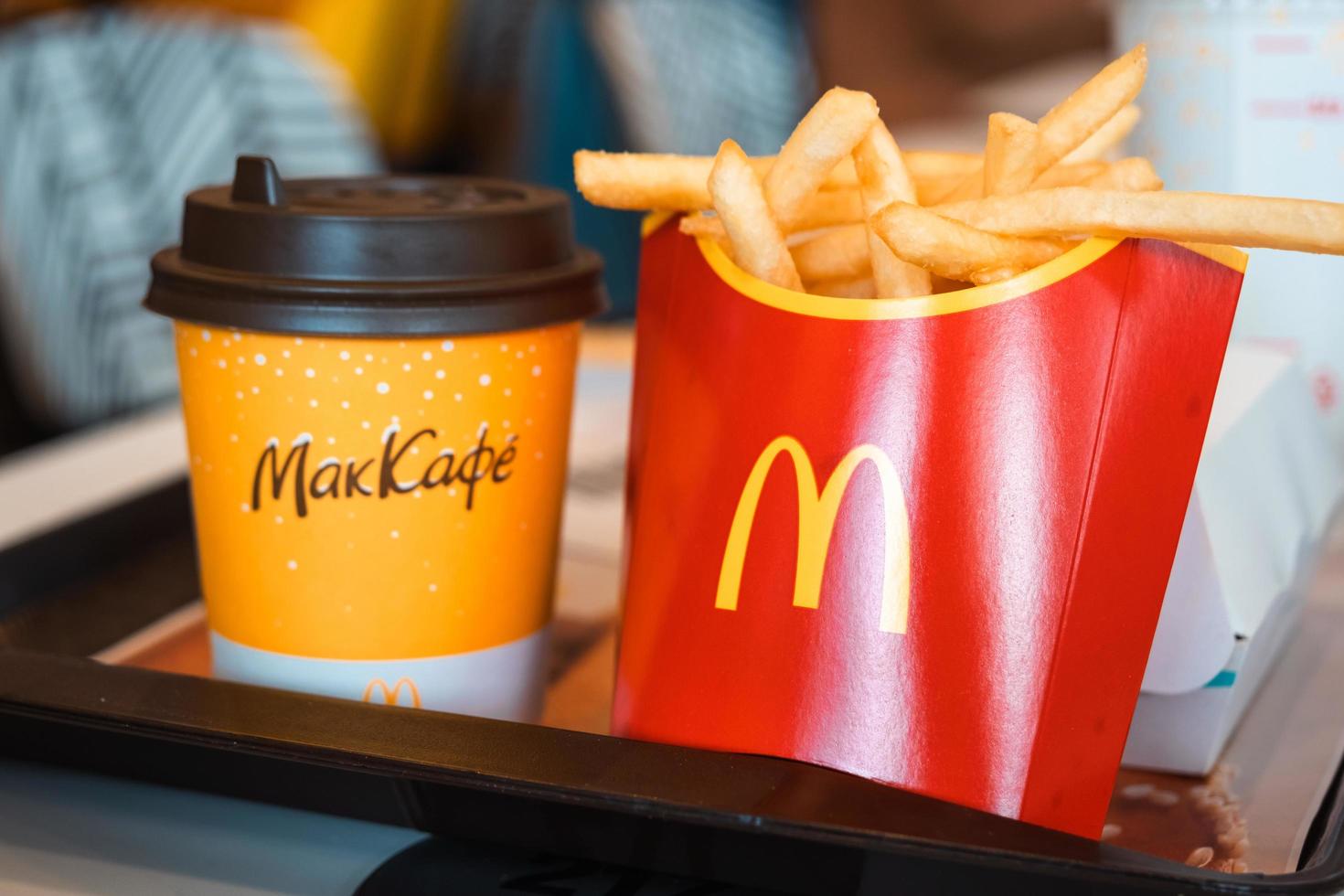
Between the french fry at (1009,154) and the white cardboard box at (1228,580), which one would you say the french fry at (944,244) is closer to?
the french fry at (1009,154)

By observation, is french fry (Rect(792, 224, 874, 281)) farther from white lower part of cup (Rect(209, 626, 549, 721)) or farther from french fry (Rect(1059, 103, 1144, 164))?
white lower part of cup (Rect(209, 626, 549, 721))

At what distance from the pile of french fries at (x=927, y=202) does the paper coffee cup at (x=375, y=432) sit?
0.35 ft

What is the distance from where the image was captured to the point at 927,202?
780mm

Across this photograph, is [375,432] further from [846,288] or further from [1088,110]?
[1088,110]

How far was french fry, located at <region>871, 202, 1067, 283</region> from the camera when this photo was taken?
2.04 ft

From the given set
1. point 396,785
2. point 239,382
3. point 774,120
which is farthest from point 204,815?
point 774,120

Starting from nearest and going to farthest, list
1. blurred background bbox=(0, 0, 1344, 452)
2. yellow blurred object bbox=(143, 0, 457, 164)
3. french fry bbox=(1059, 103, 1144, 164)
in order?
1. french fry bbox=(1059, 103, 1144, 164)
2. blurred background bbox=(0, 0, 1344, 452)
3. yellow blurred object bbox=(143, 0, 457, 164)

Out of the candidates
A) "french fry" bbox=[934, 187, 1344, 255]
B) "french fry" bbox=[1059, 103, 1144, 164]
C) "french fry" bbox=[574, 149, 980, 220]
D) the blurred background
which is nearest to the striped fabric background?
the blurred background

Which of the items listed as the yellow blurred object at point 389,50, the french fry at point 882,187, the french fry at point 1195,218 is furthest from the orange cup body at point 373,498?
the yellow blurred object at point 389,50

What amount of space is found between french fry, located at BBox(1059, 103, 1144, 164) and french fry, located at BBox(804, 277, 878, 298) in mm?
164

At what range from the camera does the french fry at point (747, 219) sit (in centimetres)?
66

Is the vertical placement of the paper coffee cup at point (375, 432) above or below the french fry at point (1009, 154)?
below

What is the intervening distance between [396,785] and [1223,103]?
41.1 inches

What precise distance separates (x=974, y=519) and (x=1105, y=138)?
315mm
